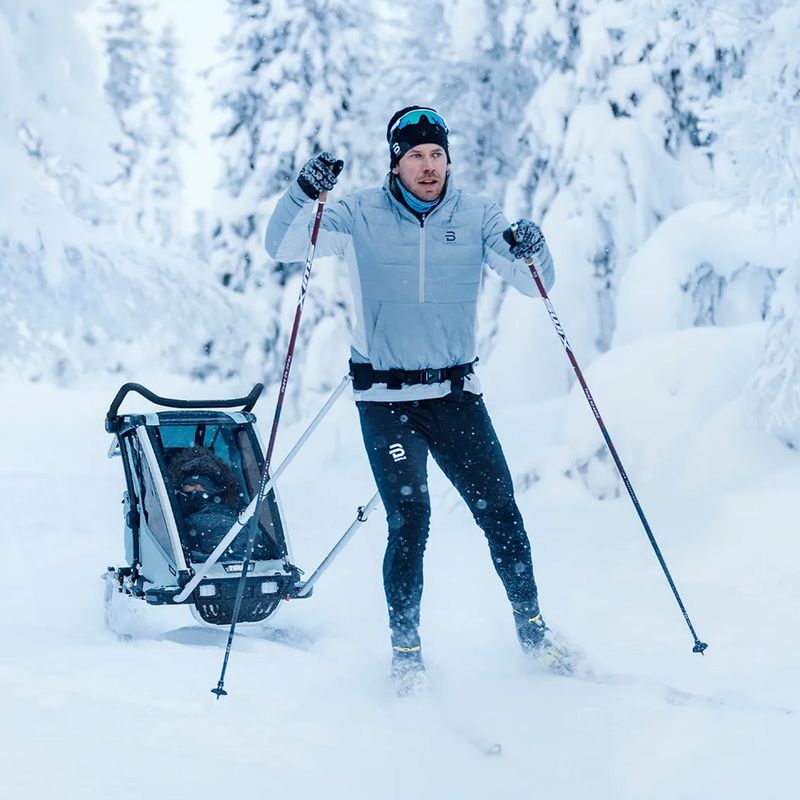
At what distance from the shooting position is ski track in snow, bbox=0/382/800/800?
11.0ft

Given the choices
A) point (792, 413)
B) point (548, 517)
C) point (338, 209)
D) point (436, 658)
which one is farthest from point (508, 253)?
point (548, 517)

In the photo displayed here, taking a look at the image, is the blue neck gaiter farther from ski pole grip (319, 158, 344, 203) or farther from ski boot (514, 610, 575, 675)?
ski boot (514, 610, 575, 675)

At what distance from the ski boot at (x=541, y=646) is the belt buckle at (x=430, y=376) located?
111cm

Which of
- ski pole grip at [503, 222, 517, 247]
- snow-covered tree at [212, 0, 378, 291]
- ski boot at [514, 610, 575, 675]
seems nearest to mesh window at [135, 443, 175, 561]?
ski boot at [514, 610, 575, 675]

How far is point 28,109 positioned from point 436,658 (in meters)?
8.76

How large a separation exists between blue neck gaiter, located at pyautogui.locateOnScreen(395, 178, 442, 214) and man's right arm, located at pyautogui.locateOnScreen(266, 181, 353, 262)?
246 mm

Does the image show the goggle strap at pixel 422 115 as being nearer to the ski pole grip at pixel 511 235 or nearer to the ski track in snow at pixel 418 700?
the ski pole grip at pixel 511 235

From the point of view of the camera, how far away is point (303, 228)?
15.3 feet

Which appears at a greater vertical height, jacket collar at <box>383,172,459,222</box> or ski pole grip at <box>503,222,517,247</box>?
jacket collar at <box>383,172,459,222</box>

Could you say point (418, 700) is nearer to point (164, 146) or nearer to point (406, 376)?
point (406, 376)

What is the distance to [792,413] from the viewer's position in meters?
7.90

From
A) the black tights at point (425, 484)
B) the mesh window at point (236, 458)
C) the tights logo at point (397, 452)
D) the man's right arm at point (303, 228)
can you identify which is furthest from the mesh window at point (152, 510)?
the man's right arm at point (303, 228)

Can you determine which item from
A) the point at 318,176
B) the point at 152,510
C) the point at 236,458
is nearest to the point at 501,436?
the point at 236,458

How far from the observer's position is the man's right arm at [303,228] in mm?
4598
